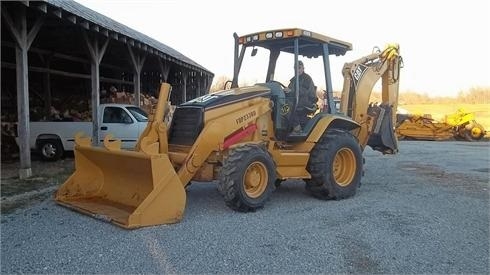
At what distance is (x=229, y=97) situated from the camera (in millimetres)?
7074

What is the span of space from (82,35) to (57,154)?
3532 mm

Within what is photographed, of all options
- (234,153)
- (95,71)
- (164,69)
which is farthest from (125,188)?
(164,69)

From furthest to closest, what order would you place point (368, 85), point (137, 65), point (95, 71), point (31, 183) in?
point (137, 65), point (95, 71), point (31, 183), point (368, 85)

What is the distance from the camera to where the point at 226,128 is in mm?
6848

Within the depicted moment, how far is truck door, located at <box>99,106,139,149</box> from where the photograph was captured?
13.5 metres

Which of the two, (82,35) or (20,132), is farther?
(82,35)

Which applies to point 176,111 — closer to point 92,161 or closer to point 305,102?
point 92,161

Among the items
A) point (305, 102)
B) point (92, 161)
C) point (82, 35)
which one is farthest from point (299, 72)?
point (82, 35)

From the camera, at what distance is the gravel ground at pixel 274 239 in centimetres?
461

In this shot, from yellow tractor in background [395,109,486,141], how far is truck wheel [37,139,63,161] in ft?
54.1

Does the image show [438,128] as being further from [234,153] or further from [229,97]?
[234,153]

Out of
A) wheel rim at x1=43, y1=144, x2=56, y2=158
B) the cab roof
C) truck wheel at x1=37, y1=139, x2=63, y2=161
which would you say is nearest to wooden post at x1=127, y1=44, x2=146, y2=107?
truck wheel at x1=37, y1=139, x2=63, y2=161

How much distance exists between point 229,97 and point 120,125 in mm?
7324

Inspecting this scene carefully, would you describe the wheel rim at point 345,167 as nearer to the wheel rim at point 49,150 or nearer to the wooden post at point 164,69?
the wheel rim at point 49,150
